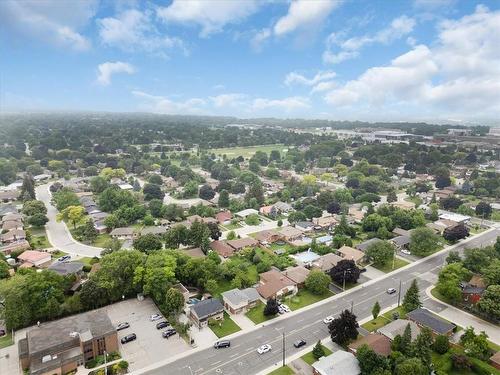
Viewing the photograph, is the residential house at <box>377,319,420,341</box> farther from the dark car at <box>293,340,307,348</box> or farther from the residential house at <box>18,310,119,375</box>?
the residential house at <box>18,310,119,375</box>

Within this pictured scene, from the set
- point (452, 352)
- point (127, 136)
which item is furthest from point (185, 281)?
point (127, 136)

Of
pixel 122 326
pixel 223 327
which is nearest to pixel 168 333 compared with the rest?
pixel 122 326

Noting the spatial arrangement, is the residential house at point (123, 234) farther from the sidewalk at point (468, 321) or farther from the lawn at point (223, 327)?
the sidewalk at point (468, 321)

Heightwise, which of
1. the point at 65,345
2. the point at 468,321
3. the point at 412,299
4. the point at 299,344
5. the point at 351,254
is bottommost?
the point at 299,344

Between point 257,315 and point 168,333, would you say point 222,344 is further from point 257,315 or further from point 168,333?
point 257,315

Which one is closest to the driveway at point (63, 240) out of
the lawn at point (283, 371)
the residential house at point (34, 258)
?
the residential house at point (34, 258)

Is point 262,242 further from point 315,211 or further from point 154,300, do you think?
point 154,300

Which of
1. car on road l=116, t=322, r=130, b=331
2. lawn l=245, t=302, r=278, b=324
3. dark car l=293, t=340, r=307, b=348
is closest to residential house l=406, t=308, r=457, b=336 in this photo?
dark car l=293, t=340, r=307, b=348
